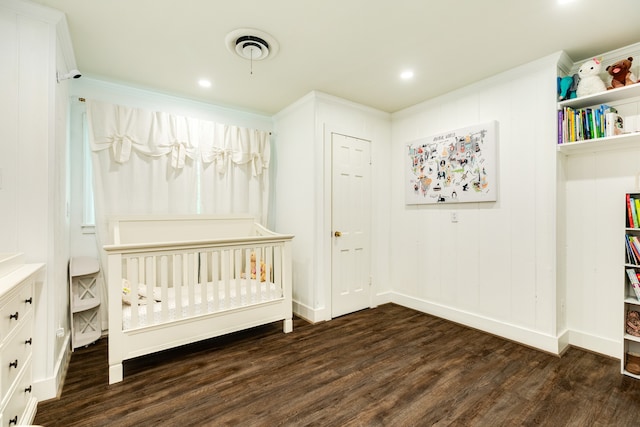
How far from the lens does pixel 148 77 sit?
2725 millimetres

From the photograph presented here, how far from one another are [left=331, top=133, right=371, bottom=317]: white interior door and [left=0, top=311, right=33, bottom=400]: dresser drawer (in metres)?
2.33

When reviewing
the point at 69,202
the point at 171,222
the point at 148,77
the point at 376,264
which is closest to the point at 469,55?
the point at 376,264

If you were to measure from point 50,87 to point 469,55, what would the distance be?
291 cm

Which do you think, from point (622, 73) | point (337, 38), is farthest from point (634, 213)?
point (337, 38)

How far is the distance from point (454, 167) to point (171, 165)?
9.38 feet

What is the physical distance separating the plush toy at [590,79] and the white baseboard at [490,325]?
1.91m

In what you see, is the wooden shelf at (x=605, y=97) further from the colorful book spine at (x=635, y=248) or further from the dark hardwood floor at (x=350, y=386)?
the dark hardwood floor at (x=350, y=386)

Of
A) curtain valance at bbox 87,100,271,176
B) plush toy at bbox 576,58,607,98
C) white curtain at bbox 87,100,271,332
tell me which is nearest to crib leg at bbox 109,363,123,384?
white curtain at bbox 87,100,271,332

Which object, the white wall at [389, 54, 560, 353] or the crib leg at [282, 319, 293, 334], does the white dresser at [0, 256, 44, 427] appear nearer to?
the crib leg at [282, 319, 293, 334]

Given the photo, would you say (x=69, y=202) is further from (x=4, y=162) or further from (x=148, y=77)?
(x=148, y=77)

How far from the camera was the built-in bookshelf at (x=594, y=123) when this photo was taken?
2160 millimetres

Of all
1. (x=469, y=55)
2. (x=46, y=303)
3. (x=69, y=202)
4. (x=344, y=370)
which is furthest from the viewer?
(x=69, y=202)

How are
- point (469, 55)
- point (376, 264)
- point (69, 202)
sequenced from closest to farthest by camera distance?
1. point (469, 55)
2. point (69, 202)
3. point (376, 264)

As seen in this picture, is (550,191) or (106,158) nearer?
(550,191)
